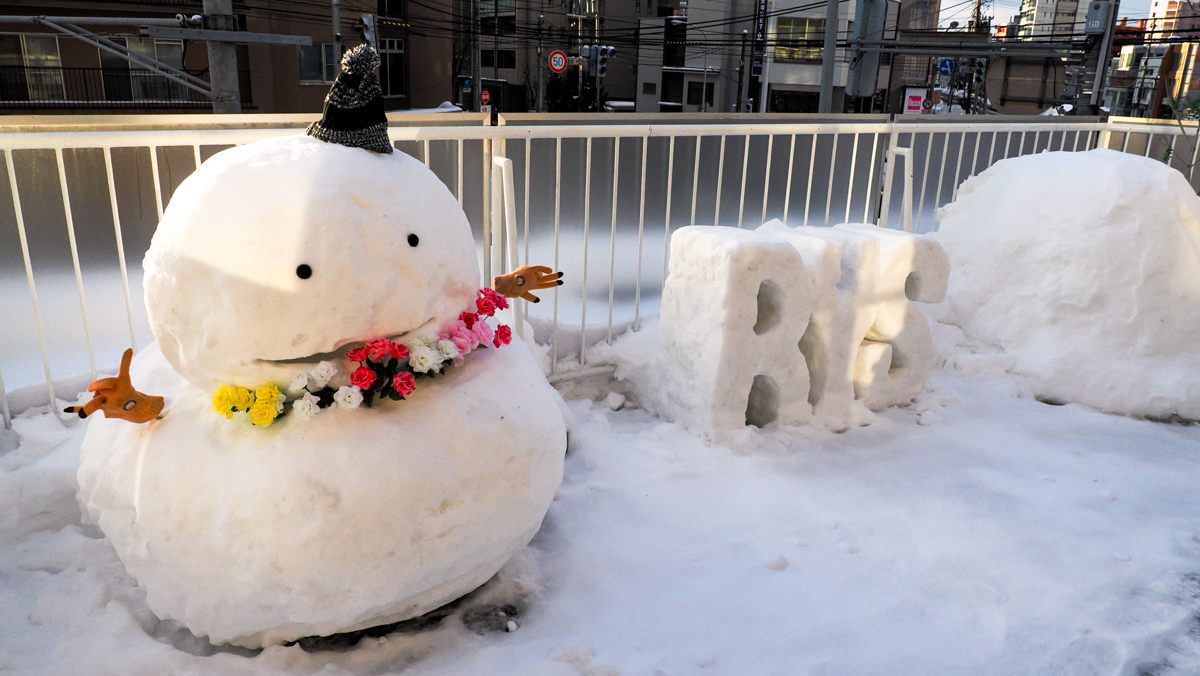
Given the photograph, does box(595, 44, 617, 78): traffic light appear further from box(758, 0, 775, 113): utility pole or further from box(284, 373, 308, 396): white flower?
box(284, 373, 308, 396): white flower

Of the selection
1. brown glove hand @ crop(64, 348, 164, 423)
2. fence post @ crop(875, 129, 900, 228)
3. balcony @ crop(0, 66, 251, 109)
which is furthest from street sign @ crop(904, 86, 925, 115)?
brown glove hand @ crop(64, 348, 164, 423)

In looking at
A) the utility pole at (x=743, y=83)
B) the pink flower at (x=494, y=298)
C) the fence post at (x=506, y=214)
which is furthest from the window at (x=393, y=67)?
the pink flower at (x=494, y=298)

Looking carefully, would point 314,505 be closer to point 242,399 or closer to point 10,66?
point 242,399

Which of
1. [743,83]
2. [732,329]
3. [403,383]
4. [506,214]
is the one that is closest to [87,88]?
[506,214]

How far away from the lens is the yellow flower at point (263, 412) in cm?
218

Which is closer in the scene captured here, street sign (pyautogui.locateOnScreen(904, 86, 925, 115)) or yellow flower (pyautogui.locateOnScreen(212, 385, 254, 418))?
yellow flower (pyautogui.locateOnScreen(212, 385, 254, 418))

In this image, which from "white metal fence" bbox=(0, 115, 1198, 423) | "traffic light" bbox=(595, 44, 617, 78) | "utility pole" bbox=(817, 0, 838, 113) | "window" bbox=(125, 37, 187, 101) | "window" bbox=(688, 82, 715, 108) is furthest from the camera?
"window" bbox=(688, 82, 715, 108)

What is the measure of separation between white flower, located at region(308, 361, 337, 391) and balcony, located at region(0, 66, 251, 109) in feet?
61.3

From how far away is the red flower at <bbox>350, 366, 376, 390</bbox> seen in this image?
2.20m

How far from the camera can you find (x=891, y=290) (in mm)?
4328

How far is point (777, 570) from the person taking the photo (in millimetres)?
2918

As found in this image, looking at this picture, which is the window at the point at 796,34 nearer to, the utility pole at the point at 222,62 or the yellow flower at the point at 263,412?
the utility pole at the point at 222,62

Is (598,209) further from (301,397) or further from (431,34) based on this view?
(431,34)

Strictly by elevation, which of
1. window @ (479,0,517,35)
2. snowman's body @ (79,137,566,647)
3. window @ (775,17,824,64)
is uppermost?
window @ (479,0,517,35)
